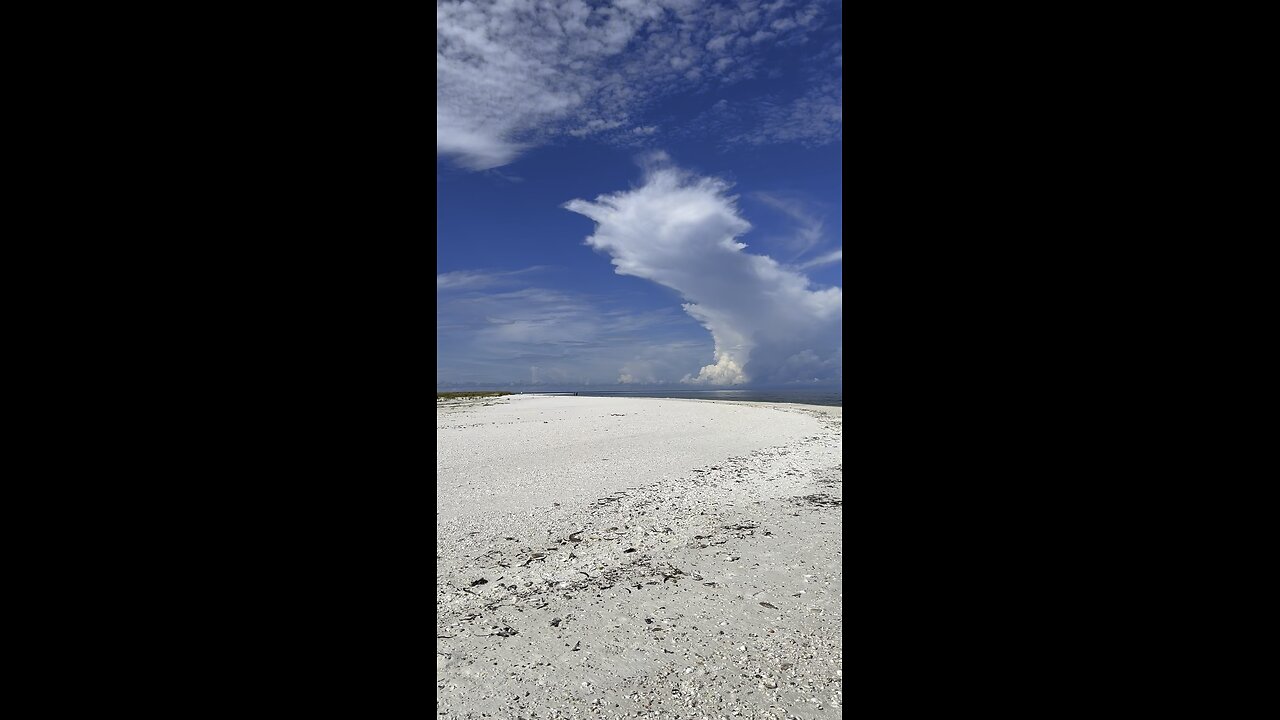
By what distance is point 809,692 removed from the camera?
10.2 ft

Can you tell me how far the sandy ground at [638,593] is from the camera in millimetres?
3145

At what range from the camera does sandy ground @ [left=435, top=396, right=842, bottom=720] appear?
3.14 m

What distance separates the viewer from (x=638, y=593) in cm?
445
